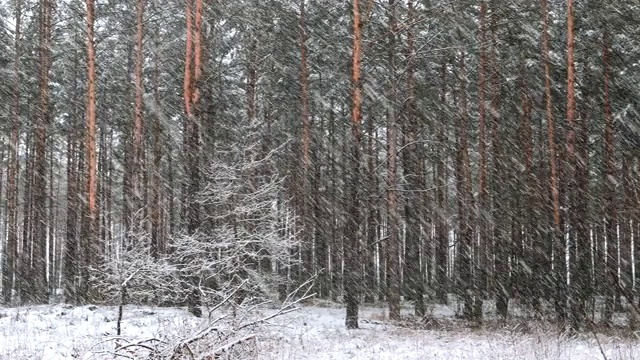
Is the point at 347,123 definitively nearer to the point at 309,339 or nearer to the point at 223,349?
the point at 309,339

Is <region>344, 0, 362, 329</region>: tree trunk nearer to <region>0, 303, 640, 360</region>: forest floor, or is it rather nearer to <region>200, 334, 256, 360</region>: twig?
<region>0, 303, 640, 360</region>: forest floor

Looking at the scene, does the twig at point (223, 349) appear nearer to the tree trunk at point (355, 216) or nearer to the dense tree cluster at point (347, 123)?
the dense tree cluster at point (347, 123)

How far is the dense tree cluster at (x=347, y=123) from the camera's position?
15.0 m

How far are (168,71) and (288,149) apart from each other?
6.64 meters

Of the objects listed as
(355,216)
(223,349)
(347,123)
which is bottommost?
(223,349)

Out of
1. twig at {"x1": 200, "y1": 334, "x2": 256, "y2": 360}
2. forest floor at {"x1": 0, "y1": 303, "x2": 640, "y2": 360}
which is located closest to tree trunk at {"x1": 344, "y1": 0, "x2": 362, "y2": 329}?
forest floor at {"x1": 0, "y1": 303, "x2": 640, "y2": 360}

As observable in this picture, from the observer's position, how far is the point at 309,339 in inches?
466

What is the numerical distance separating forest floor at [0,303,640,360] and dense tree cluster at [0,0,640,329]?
1.02 metres

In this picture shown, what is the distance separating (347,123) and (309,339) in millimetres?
14636

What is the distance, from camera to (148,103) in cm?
2688

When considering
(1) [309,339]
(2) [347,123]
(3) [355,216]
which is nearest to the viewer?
(1) [309,339]

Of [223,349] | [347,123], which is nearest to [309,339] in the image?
[223,349]

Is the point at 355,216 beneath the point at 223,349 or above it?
above

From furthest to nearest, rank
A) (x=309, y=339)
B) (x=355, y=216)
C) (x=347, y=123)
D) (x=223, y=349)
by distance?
(x=347, y=123) → (x=355, y=216) → (x=309, y=339) → (x=223, y=349)
